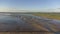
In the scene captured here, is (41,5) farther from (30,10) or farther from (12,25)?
(12,25)

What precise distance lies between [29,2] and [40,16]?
8.8 inches

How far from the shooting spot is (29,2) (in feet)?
3.88

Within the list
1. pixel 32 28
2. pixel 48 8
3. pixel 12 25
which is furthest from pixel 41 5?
pixel 12 25

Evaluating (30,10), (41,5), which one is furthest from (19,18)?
(41,5)

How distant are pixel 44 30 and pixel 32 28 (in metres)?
0.15

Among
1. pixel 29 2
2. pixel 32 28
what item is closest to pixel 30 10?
pixel 29 2

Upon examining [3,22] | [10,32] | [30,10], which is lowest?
[10,32]

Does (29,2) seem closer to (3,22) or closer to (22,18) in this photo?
(22,18)

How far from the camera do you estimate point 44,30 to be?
1155mm

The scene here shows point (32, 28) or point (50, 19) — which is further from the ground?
point (50, 19)

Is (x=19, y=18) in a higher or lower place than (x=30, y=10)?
lower

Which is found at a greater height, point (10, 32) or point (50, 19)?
point (50, 19)

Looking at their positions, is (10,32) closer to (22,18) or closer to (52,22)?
(22,18)

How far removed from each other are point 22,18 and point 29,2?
219 millimetres
